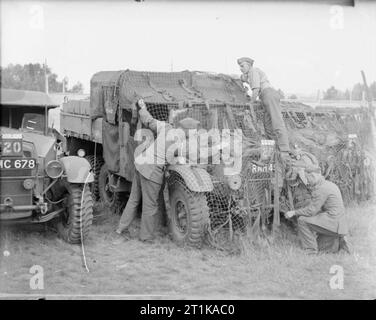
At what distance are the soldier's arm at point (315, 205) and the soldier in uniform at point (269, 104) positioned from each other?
0.62 m

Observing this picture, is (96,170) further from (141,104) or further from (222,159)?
(222,159)

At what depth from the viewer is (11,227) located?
A: 589cm

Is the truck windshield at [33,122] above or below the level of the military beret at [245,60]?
below

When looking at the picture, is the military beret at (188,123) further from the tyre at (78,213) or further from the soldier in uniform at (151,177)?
the tyre at (78,213)

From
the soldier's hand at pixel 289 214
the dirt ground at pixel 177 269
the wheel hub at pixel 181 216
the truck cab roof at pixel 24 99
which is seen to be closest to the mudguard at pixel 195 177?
the wheel hub at pixel 181 216

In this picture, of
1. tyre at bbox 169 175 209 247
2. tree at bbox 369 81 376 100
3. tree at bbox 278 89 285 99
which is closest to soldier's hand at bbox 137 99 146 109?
tyre at bbox 169 175 209 247

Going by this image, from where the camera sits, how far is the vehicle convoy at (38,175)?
5.53 m

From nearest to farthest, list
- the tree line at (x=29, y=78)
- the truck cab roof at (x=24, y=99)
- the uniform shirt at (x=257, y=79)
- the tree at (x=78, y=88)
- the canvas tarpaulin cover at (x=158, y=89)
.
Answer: the tree line at (x=29, y=78), the truck cab roof at (x=24, y=99), the uniform shirt at (x=257, y=79), the tree at (x=78, y=88), the canvas tarpaulin cover at (x=158, y=89)

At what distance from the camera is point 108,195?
26.6 ft

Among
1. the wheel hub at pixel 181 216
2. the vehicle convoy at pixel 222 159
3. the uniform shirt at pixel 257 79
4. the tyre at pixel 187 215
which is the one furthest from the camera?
the uniform shirt at pixel 257 79

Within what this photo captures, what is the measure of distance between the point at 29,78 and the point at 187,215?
2.10 metres

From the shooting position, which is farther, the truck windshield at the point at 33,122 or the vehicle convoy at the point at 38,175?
the truck windshield at the point at 33,122

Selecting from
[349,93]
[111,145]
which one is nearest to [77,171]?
[111,145]
